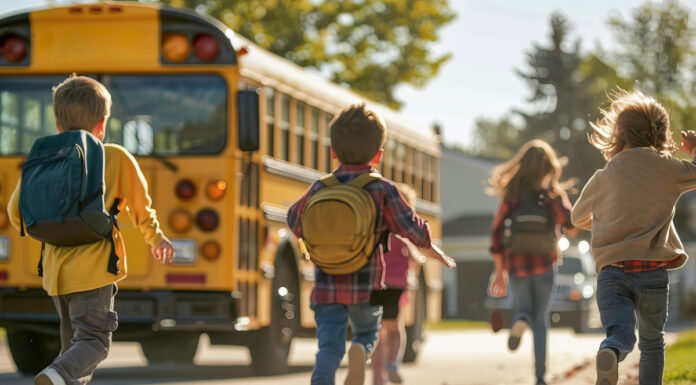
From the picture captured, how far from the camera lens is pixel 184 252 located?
11.0m

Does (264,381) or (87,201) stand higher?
(87,201)

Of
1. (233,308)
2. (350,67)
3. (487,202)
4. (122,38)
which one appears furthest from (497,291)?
(487,202)

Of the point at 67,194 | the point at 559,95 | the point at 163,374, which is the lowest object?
the point at 163,374

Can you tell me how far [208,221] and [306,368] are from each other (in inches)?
114

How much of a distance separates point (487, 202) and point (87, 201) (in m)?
51.6

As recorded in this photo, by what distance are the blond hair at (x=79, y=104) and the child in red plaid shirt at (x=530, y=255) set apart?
3.75 m

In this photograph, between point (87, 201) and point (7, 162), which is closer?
point (87, 201)

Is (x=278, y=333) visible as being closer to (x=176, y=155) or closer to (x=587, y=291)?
(x=176, y=155)

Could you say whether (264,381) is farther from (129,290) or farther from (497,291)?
(497,291)

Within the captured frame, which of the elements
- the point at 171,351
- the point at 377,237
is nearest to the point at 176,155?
the point at 171,351

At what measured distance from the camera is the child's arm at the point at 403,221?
6055 mm

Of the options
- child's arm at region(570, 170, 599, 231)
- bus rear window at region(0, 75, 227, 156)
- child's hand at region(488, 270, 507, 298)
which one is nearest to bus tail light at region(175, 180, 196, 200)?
bus rear window at region(0, 75, 227, 156)

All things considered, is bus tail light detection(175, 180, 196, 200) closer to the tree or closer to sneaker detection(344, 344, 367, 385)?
sneaker detection(344, 344, 367, 385)

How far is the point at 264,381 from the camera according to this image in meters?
11.2
